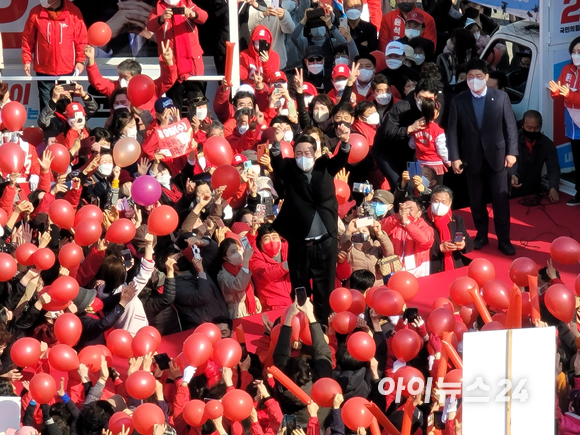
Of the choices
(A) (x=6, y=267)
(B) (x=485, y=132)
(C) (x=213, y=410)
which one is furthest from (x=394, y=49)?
(C) (x=213, y=410)

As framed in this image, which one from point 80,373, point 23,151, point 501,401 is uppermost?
point 501,401

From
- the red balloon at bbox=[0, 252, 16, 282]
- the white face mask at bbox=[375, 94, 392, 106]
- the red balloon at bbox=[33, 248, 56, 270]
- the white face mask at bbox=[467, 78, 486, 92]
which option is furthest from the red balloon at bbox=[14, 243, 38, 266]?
the white face mask at bbox=[375, 94, 392, 106]

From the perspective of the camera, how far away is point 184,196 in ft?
34.5

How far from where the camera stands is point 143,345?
826 cm

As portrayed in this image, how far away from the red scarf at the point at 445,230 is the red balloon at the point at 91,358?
3.38 meters

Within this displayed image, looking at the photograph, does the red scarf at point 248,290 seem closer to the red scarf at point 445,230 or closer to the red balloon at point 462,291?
the red scarf at point 445,230

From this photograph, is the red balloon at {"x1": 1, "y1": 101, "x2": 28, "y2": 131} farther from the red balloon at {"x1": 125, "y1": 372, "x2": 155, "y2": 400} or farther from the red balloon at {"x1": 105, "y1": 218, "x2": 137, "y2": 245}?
the red balloon at {"x1": 125, "y1": 372, "x2": 155, "y2": 400}

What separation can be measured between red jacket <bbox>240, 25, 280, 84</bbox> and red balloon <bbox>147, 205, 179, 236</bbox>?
337 centimetres

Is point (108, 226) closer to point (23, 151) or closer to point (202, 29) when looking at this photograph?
point (23, 151)

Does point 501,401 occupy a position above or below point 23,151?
above

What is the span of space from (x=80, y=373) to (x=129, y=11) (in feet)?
19.1

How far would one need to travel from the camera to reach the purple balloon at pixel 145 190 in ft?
32.4

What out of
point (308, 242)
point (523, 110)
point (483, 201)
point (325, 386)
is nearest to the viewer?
point (325, 386)

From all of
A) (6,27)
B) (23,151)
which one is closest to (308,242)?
(23,151)
